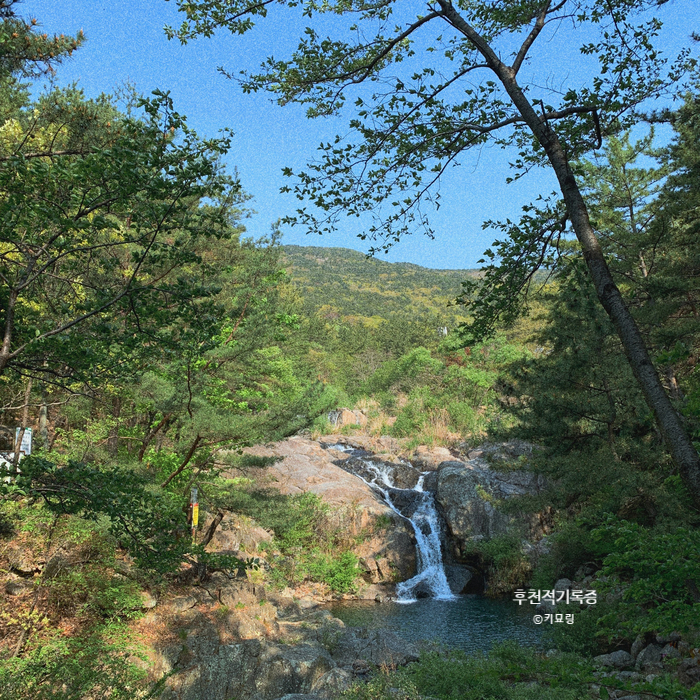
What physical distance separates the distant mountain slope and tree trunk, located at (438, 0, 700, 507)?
95.4 metres

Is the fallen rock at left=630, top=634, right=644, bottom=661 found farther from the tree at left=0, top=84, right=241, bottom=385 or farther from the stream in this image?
the tree at left=0, top=84, right=241, bottom=385

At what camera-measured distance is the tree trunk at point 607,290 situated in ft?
10.8

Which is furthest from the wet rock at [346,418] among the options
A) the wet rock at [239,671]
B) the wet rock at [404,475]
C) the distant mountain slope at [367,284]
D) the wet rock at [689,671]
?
the distant mountain slope at [367,284]

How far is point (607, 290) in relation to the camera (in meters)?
3.70

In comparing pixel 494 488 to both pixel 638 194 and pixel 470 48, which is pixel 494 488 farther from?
pixel 470 48

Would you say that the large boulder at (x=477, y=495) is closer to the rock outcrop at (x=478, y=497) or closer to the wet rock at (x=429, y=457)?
the rock outcrop at (x=478, y=497)

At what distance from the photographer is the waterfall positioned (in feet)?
53.1

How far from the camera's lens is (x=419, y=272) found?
176m

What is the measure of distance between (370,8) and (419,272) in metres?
A: 175

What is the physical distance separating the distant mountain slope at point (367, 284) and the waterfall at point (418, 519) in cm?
7857

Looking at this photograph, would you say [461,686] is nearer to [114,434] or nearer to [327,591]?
[114,434]

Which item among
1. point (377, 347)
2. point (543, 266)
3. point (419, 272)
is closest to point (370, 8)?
point (543, 266)

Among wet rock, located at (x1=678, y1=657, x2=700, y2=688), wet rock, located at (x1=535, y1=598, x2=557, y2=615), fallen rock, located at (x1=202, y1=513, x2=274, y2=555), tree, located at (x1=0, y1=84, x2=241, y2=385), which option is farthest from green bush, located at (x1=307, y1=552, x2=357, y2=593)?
tree, located at (x1=0, y1=84, x2=241, y2=385)

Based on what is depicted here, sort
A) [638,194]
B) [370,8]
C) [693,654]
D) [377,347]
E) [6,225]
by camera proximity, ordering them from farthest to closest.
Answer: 1. [377,347]
2. [638,194]
3. [693,654]
4. [370,8]
5. [6,225]
